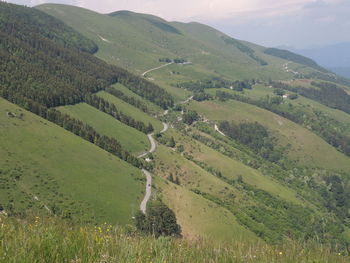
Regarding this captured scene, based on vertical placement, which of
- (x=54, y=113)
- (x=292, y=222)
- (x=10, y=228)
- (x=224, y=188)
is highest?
(x=10, y=228)

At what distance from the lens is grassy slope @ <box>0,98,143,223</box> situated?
225ft

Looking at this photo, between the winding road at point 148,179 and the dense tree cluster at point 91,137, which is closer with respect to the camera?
the winding road at point 148,179

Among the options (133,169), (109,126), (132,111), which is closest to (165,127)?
(132,111)

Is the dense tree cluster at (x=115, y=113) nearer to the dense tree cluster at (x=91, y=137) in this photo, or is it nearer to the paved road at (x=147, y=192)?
the dense tree cluster at (x=91, y=137)

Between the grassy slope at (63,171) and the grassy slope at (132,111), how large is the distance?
69696 mm

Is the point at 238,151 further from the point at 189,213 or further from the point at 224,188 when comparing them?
the point at 189,213

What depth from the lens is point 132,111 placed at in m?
183

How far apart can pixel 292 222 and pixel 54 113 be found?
10136 cm

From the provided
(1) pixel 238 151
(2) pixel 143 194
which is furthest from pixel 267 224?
(1) pixel 238 151

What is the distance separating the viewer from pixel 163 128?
564ft

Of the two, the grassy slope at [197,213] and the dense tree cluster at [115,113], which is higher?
the dense tree cluster at [115,113]

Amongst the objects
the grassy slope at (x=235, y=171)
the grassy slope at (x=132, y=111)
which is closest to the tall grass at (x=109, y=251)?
the grassy slope at (x=235, y=171)

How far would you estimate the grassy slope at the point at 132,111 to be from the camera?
570ft

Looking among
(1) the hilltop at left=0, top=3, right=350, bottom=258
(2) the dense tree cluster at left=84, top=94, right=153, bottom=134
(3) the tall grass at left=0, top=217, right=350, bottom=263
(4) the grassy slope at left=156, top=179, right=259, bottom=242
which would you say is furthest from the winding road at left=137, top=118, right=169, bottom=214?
(3) the tall grass at left=0, top=217, right=350, bottom=263
